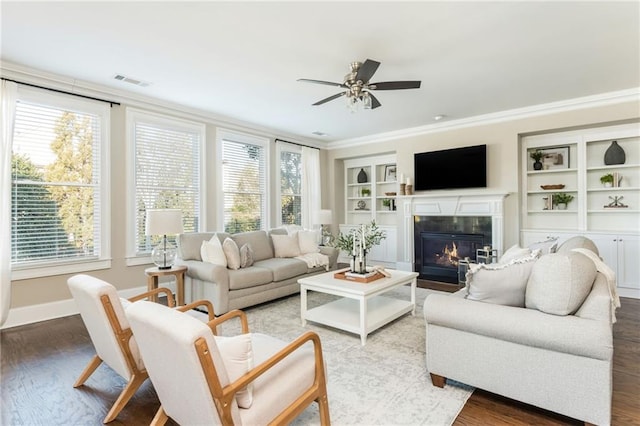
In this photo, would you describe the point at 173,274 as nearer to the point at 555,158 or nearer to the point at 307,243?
the point at 307,243

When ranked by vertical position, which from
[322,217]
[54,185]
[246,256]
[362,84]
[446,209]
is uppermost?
[362,84]

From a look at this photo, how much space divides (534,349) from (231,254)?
3206mm

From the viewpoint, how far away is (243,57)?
132 inches

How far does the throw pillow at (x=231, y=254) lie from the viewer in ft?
13.4

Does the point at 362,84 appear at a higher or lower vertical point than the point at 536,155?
higher

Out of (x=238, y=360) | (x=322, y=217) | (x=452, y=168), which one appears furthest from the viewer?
(x=322, y=217)

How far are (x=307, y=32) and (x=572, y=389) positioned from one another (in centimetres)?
309

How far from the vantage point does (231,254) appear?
4.09m

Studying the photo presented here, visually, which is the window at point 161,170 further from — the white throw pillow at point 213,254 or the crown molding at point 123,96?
the white throw pillow at point 213,254

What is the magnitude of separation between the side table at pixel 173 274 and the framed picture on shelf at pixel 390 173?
15.6 feet

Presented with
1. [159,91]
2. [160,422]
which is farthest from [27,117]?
[160,422]

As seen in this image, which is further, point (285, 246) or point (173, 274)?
point (285, 246)

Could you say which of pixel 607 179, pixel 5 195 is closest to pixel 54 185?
pixel 5 195

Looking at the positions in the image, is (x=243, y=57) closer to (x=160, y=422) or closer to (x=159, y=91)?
(x=159, y=91)
